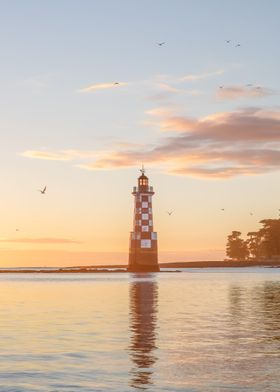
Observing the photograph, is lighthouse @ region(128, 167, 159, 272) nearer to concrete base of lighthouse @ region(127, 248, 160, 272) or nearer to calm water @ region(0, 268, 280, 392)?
concrete base of lighthouse @ region(127, 248, 160, 272)

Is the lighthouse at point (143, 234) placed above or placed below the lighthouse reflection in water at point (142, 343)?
above

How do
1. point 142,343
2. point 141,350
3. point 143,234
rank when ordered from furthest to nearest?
1. point 143,234
2. point 142,343
3. point 141,350

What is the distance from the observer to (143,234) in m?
127

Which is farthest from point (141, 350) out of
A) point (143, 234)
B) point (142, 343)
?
point (143, 234)

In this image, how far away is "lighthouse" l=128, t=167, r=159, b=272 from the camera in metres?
128

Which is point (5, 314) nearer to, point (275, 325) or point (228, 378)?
point (275, 325)

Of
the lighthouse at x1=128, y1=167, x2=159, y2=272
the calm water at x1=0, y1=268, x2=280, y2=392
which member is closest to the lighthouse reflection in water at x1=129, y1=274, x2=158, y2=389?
the calm water at x1=0, y1=268, x2=280, y2=392

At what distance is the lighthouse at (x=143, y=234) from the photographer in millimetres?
127688

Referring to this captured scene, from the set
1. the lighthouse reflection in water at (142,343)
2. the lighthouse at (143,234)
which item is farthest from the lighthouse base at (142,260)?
the lighthouse reflection in water at (142,343)

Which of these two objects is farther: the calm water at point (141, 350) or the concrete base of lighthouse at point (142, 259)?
the concrete base of lighthouse at point (142, 259)

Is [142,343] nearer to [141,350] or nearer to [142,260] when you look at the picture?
[141,350]

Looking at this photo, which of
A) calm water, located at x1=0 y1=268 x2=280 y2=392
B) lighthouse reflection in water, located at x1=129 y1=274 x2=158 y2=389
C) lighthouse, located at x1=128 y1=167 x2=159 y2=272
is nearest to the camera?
calm water, located at x1=0 y1=268 x2=280 y2=392

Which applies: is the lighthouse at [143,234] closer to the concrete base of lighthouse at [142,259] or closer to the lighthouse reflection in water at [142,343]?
the concrete base of lighthouse at [142,259]

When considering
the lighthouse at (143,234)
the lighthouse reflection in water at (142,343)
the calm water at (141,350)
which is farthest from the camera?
the lighthouse at (143,234)
